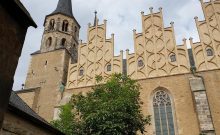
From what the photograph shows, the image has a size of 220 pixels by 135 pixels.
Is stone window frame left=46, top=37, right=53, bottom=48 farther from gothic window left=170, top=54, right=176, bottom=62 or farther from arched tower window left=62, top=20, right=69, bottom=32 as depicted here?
gothic window left=170, top=54, right=176, bottom=62

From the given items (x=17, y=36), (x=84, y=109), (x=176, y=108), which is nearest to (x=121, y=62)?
(x=176, y=108)

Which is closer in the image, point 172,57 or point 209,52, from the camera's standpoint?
point 209,52

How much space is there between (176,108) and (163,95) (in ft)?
4.61

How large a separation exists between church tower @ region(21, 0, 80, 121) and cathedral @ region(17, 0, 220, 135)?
9 centimetres

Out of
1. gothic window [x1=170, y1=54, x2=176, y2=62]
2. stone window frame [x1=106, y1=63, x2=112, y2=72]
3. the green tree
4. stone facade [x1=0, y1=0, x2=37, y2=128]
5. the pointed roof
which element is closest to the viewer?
stone facade [x1=0, y1=0, x2=37, y2=128]

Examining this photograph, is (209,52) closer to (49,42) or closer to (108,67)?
(108,67)

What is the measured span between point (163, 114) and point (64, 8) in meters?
17.7

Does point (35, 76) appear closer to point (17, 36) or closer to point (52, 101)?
point (52, 101)

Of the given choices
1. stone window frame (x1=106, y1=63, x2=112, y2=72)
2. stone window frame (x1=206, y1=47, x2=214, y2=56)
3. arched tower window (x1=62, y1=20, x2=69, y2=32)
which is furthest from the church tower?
stone window frame (x1=206, y1=47, x2=214, y2=56)

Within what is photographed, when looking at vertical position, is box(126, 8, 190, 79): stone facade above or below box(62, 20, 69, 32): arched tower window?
below

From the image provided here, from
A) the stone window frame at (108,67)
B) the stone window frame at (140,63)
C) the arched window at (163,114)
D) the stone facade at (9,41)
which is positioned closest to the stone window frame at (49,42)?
the stone window frame at (108,67)

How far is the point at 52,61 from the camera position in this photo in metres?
22.4

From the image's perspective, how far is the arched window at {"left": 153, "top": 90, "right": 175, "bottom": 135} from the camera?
15891mm

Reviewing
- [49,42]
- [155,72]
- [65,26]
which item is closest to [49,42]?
[49,42]
